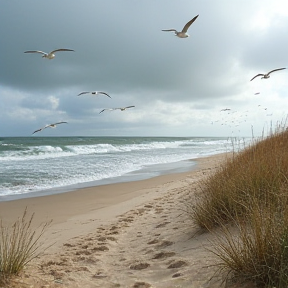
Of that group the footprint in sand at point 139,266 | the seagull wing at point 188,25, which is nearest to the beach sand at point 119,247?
the footprint in sand at point 139,266

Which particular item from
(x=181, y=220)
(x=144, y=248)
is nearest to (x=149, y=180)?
(x=181, y=220)

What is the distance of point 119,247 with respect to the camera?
550 centimetres

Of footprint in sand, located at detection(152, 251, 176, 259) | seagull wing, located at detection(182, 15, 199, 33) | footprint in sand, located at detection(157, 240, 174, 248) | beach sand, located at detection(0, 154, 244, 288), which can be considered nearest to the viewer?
beach sand, located at detection(0, 154, 244, 288)

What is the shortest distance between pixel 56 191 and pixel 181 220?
23.0 ft

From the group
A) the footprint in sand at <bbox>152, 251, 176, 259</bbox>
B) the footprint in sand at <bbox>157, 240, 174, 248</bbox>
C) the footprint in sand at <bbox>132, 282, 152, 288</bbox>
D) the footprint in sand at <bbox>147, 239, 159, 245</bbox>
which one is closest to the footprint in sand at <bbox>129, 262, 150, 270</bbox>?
the footprint in sand at <bbox>152, 251, 176, 259</bbox>

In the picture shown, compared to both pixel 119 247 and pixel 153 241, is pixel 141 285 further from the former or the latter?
pixel 119 247

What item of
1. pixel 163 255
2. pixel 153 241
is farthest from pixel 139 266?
pixel 153 241

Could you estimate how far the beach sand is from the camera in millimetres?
3814

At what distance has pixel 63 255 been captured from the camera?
5168mm

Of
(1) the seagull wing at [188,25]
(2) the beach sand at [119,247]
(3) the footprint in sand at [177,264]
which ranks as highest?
(1) the seagull wing at [188,25]

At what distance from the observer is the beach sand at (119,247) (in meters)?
3.81

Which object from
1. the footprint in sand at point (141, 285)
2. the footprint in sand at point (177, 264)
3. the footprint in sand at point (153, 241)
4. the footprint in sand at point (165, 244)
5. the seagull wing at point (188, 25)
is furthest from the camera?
the seagull wing at point (188, 25)

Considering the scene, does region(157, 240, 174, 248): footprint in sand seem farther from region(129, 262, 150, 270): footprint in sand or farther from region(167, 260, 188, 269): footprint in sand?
region(167, 260, 188, 269): footprint in sand

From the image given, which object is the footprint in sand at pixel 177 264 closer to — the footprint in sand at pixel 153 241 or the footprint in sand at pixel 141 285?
the footprint in sand at pixel 141 285
